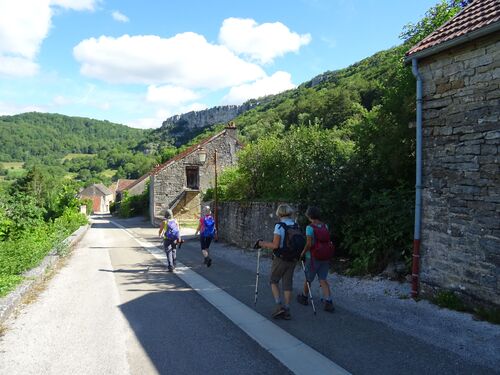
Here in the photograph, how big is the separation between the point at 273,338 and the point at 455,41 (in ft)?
16.4

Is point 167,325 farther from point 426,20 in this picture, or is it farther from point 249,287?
point 426,20

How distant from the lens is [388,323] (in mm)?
5590

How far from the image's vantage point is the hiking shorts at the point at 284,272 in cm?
587

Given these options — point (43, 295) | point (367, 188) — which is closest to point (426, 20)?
point (367, 188)

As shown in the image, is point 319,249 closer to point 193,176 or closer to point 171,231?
point 171,231

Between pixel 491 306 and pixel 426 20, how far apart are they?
31.1 ft

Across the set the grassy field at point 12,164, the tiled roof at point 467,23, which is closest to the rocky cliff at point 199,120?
the grassy field at point 12,164

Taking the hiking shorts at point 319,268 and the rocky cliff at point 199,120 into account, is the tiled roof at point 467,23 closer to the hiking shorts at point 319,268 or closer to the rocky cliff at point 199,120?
the hiking shorts at point 319,268

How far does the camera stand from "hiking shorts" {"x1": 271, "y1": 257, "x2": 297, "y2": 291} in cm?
587

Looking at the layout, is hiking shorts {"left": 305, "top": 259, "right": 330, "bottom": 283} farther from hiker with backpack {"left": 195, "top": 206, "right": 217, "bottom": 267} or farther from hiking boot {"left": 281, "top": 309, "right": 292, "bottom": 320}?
hiker with backpack {"left": 195, "top": 206, "right": 217, "bottom": 267}

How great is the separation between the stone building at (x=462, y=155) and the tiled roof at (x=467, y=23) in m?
0.02

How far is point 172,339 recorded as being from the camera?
5.12 metres

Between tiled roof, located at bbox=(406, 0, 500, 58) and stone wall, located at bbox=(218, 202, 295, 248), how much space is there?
7081mm

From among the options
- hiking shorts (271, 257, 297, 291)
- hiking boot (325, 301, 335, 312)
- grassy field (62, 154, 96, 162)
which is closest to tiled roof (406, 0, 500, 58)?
hiking shorts (271, 257, 297, 291)
